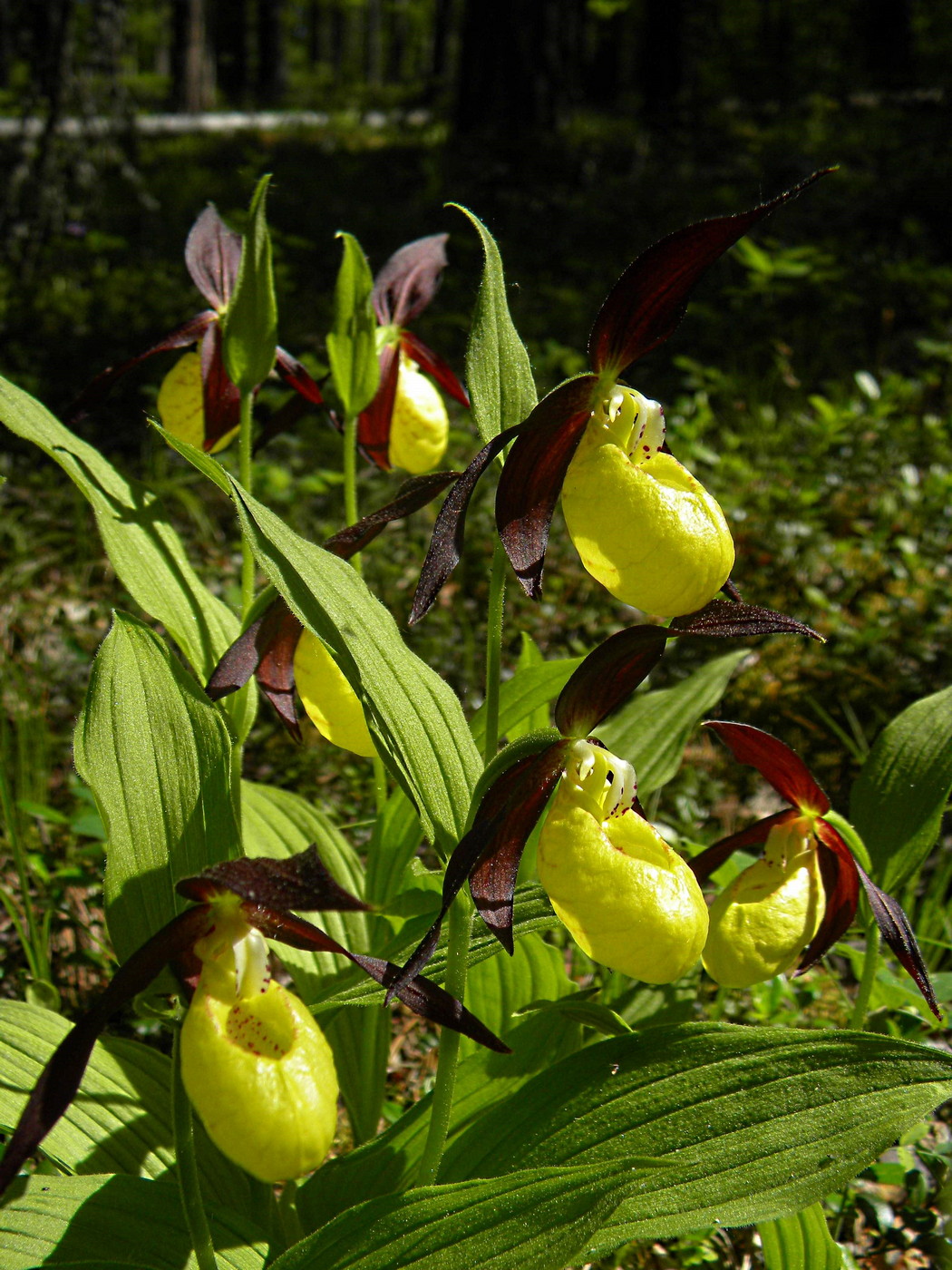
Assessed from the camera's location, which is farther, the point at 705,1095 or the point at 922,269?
the point at 922,269

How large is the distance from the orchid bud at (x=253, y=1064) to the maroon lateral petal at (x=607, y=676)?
16.2 inches

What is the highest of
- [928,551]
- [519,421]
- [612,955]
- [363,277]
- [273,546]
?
[363,277]

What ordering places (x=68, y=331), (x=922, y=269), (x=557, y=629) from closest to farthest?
1. (x=557, y=629)
2. (x=68, y=331)
3. (x=922, y=269)

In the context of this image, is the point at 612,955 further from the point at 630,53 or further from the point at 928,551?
the point at 630,53

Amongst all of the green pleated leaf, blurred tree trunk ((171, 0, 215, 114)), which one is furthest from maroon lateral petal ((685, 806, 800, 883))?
blurred tree trunk ((171, 0, 215, 114))

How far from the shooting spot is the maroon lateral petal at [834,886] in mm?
1428

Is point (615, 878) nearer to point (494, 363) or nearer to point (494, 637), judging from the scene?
point (494, 637)

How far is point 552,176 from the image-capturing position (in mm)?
7578

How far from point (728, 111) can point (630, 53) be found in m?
12.5

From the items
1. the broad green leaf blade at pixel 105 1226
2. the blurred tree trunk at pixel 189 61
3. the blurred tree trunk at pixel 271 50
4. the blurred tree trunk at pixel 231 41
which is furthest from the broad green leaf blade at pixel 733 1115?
the blurred tree trunk at pixel 231 41

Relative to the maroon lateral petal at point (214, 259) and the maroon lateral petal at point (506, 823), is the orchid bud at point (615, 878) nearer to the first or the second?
the maroon lateral petal at point (506, 823)

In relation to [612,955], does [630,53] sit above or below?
above

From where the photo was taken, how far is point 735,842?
146cm

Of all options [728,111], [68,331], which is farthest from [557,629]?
[728,111]
